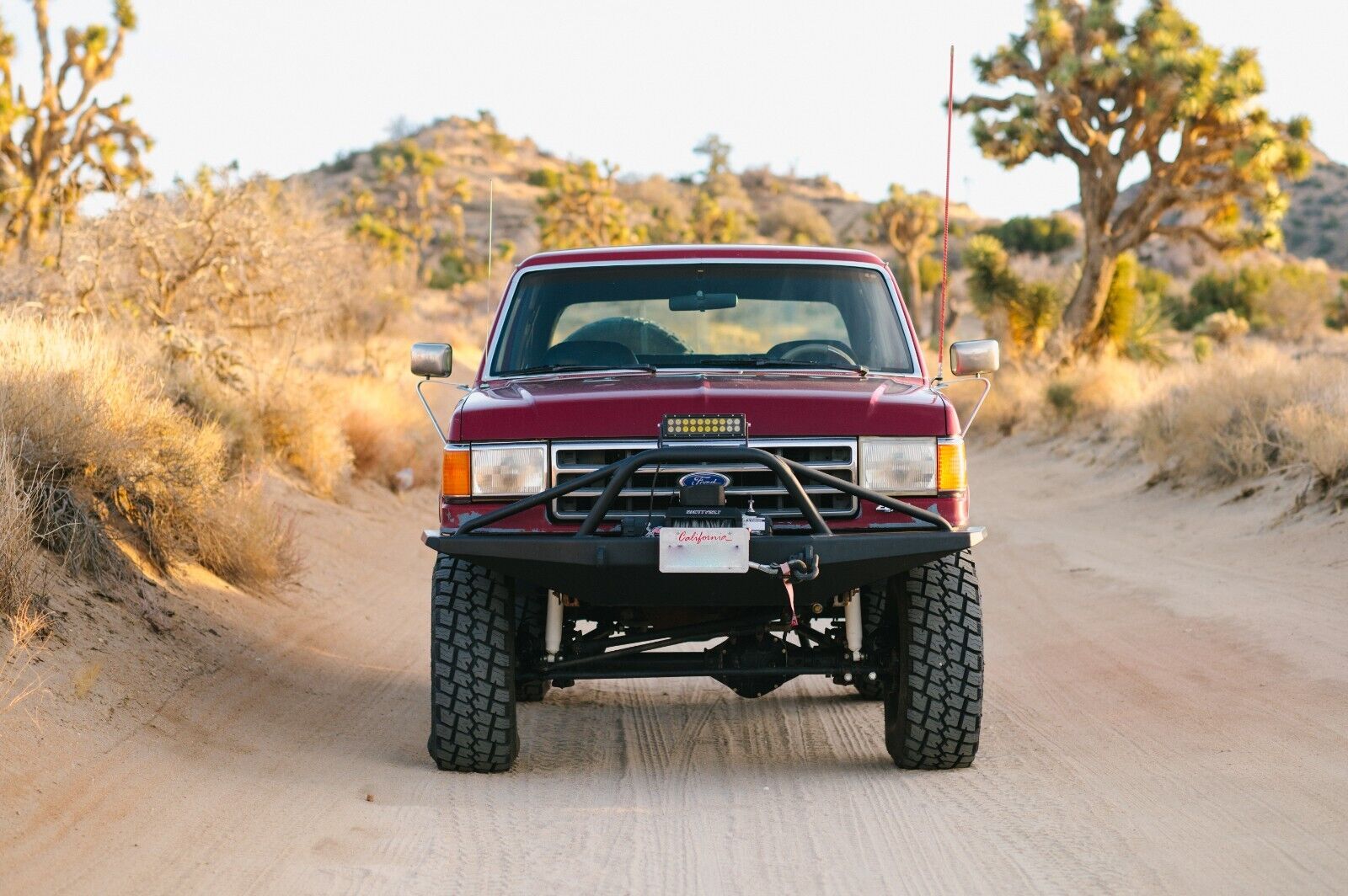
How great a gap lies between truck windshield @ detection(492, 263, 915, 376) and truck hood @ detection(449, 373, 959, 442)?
972 mm

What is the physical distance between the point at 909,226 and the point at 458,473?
4538 cm

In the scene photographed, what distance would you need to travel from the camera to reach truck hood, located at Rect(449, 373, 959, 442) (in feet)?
17.8

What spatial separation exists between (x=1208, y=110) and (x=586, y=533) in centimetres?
2539

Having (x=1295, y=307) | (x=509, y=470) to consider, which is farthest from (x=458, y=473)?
(x=1295, y=307)

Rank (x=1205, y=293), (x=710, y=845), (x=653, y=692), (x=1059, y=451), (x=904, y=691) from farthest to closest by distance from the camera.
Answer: (x=1205, y=293) < (x=1059, y=451) < (x=653, y=692) < (x=904, y=691) < (x=710, y=845)

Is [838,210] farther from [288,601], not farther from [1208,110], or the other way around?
[288,601]

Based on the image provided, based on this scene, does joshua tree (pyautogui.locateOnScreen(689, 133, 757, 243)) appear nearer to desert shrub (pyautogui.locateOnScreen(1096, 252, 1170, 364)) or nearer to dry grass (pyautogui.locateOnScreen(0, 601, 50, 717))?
desert shrub (pyautogui.locateOnScreen(1096, 252, 1170, 364))

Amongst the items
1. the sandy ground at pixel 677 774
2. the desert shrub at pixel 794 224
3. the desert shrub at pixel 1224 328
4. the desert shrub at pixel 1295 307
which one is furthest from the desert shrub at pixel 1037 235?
the sandy ground at pixel 677 774

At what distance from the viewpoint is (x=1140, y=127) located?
94.5 ft

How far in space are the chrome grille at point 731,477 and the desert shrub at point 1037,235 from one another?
64.1 m

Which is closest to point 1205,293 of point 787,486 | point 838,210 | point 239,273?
point 239,273

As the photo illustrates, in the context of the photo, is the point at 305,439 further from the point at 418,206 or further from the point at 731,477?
the point at 418,206

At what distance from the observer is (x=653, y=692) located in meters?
7.96

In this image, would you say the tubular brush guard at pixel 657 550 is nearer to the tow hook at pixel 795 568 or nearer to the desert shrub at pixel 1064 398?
the tow hook at pixel 795 568
